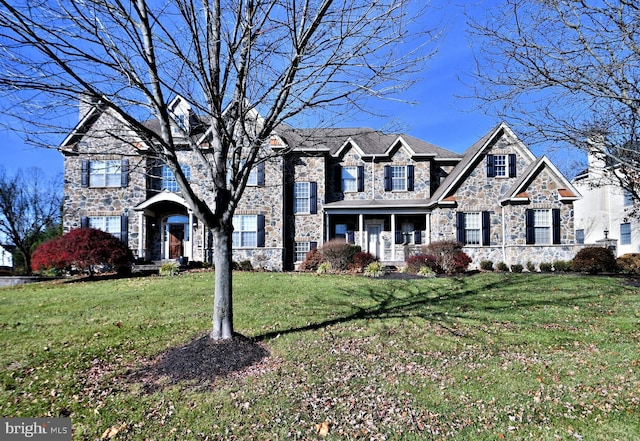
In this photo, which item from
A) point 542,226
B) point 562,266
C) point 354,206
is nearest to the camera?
point 562,266

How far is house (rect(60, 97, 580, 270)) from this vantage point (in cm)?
1764

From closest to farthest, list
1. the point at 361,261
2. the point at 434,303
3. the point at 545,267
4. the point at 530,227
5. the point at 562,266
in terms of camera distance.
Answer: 1. the point at 434,303
2. the point at 361,261
3. the point at 545,267
4. the point at 562,266
5. the point at 530,227

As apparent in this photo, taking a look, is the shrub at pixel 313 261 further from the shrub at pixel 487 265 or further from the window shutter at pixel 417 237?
the shrub at pixel 487 265

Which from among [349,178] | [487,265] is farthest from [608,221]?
[349,178]

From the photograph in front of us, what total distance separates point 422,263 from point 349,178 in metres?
7.21

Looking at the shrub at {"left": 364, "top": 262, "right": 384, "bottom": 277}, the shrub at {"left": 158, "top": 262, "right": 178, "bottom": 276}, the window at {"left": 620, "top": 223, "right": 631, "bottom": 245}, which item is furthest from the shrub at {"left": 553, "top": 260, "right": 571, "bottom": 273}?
the shrub at {"left": 158, "top": 262, "right": 178, "bottom": 276}

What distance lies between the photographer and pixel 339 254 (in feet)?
51.1

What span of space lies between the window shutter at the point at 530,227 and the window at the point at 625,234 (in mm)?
11986

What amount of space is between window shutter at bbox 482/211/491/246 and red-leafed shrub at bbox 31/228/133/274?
1651 cm

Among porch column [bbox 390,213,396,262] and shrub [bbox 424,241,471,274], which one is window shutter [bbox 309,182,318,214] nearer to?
porch column [bbox 390,213,396,262]

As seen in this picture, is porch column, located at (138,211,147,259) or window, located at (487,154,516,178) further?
window, located at (487,154,516,178)

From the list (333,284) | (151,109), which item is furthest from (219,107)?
(333,284)

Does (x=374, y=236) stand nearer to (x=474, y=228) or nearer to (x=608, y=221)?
(x=474, y=228)

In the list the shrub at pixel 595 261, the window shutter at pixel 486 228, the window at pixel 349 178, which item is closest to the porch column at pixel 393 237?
the window at pixel 349 178
